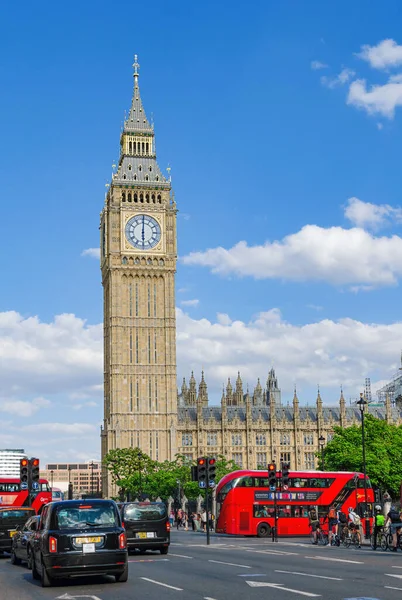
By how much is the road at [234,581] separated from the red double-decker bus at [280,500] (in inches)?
919

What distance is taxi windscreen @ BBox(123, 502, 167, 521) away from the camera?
1235 inches

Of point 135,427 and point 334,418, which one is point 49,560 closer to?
point 135,427

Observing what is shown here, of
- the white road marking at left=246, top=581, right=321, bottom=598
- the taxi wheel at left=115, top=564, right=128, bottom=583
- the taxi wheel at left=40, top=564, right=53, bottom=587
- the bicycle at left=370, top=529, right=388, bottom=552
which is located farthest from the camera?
the bicycle at left=370, top=529, right=388, bottom=552

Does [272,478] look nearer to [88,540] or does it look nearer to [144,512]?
[144,512]

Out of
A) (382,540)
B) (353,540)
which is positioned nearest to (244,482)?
(353,540)

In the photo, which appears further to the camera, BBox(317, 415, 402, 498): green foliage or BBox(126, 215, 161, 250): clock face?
BBox(126, 215, 161, 250): clock face

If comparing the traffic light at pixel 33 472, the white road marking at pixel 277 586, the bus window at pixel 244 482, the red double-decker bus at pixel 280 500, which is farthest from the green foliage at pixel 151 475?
the white road marking at pixel 277 586

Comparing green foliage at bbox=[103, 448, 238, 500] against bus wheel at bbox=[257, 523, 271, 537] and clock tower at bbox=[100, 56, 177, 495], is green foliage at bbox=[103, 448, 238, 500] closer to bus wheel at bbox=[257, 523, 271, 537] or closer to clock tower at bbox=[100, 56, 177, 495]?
clock tower at bbox=[100, 56, 177, 495]

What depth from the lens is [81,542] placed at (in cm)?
1877

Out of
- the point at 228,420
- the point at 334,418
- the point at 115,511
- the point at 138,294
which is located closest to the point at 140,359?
the point at 138,294

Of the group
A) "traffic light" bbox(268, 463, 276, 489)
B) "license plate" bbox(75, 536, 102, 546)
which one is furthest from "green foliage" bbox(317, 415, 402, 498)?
"license plate" bbox(75, 536, 102, 546)

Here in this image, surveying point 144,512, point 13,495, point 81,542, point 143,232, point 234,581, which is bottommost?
point 234,581

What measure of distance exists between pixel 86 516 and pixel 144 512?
498 inches

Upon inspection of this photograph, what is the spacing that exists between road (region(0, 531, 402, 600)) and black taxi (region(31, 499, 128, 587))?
0.43 meters
